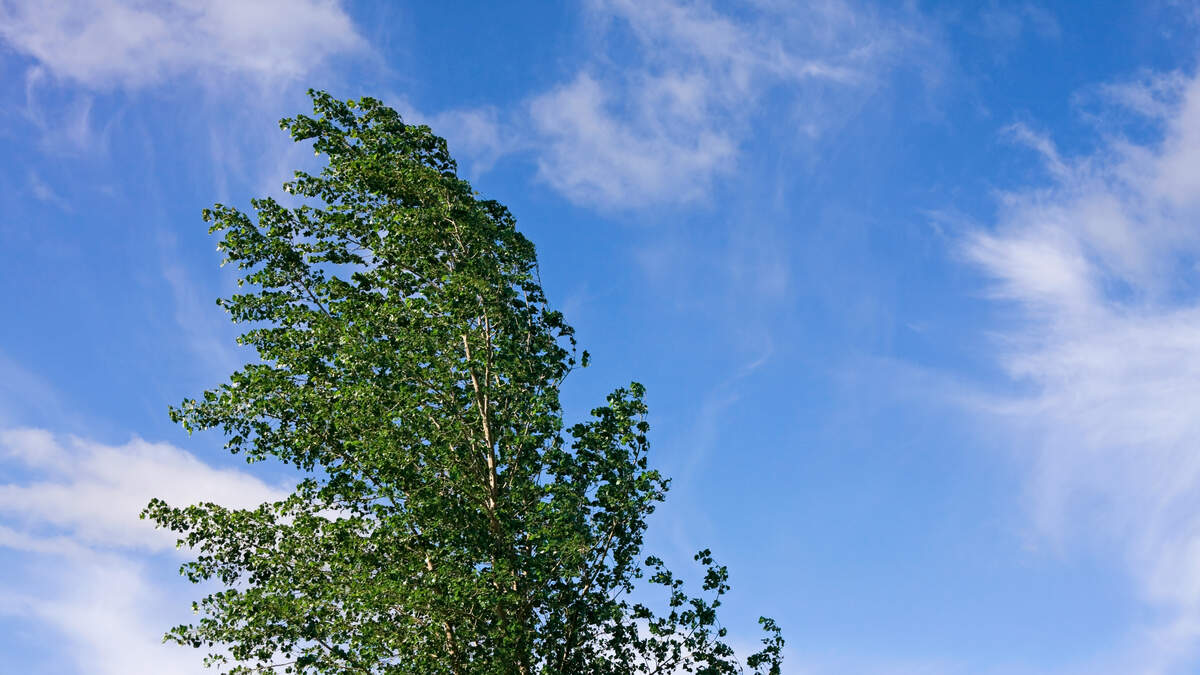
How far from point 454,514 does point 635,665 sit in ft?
17.4

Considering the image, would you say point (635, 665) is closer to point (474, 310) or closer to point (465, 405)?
point (465, 405)

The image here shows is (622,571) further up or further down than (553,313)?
further down

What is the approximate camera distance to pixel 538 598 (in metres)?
19.7

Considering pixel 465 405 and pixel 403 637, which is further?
pixel 465 405

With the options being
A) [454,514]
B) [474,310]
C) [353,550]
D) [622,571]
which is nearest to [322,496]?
[353,550]

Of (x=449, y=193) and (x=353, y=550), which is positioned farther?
(x=449, y=193)

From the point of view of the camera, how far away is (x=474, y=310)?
20.7 m

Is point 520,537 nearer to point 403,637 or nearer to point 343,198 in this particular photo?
point 403,637

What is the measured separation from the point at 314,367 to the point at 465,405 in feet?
10.9

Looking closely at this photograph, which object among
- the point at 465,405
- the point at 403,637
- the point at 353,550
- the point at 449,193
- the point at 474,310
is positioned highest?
the point at 449,193

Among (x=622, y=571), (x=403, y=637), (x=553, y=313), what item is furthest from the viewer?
(x=553, y=313)

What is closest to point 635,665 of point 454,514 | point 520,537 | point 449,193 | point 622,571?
point 622,571

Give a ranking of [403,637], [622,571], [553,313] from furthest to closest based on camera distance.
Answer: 1. [553,313]
2. [622,571]
3. [403,637]

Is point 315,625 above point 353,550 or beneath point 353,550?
beneath
